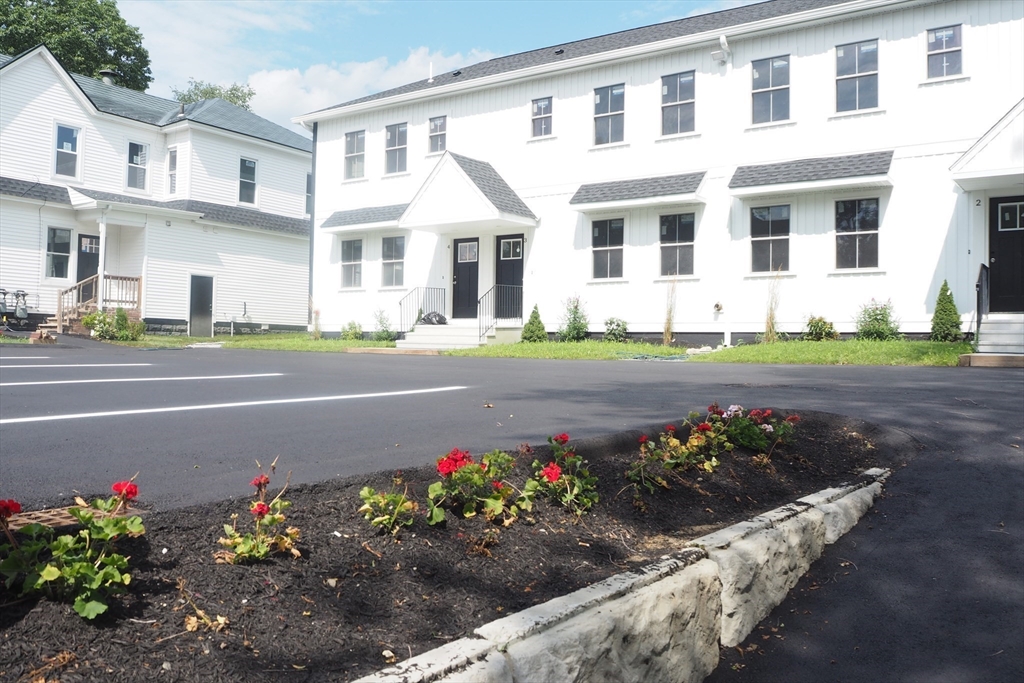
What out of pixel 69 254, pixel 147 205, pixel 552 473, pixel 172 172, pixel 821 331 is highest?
pixel 172 172

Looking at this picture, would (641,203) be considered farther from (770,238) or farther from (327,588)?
(327,588)

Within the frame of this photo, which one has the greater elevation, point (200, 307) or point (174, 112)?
point (174, 112)

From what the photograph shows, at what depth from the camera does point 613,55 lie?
1992 cm

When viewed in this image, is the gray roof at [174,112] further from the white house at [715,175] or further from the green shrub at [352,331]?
the green shrub at [352,331]

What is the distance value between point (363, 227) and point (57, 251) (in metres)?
10.2

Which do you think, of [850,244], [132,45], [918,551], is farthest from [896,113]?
[132,45]

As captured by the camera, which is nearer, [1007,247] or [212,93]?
[1007,247]

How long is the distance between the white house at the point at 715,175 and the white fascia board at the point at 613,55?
2.3 inches

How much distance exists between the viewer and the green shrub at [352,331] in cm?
2425

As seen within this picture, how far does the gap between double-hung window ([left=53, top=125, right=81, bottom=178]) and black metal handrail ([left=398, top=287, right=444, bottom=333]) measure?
12.5m

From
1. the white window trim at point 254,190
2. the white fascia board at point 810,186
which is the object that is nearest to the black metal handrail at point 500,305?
the white fascia board at point 810,186

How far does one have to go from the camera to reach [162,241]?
27.3m

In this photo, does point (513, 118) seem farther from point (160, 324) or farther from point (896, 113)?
point (160, 324)

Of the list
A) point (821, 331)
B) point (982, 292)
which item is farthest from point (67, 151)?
point (982, 292)
